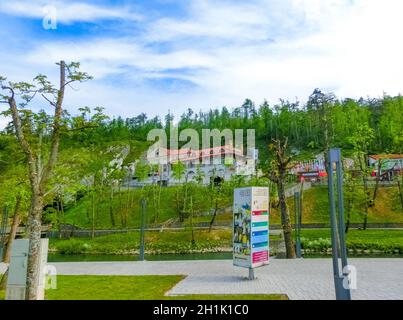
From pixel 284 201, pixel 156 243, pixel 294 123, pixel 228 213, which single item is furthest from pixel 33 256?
pixel 294 123

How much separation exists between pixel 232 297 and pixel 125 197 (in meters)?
44.0

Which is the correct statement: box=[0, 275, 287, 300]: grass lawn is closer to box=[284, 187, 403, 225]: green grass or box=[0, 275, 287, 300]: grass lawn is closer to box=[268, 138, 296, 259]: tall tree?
box=[268, 138, 296, 259]: tall tree

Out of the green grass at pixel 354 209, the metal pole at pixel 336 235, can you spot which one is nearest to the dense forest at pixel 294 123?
the green grass at pixel 354 209

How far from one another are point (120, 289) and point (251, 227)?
4.37 metres

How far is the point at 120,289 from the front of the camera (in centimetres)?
1055

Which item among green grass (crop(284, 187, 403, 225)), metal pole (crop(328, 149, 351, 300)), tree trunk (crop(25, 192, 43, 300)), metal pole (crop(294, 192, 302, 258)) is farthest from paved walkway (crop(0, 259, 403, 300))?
green grass (crop(284, 187, 403, 225))

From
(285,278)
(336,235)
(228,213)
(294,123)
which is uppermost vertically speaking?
(294,123)

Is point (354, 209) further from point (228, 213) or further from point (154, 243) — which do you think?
point (154, 243)

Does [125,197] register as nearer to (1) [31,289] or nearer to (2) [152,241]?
(2) [152,241]

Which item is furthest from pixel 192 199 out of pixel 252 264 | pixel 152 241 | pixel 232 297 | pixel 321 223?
pixel 232 297

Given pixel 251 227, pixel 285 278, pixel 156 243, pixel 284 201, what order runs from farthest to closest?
pixel 156 243
pixel 284 201
pixel 251 227
pixel 285 278

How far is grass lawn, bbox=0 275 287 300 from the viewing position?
9.15 meters

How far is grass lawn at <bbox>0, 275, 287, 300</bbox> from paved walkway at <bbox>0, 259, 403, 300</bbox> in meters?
0.51
